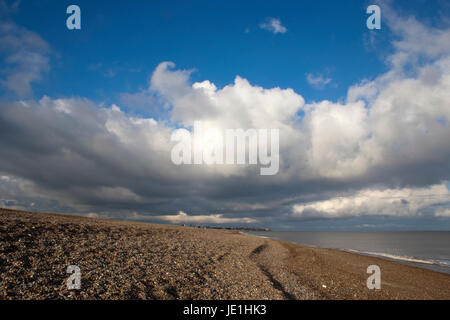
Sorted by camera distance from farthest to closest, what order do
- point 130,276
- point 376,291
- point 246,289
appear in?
1. point 376,291
2. point 246,289
3. point 130,276

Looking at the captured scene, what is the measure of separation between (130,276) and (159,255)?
648cm

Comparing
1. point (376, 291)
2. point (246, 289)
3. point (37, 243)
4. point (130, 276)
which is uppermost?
point (37, 243)

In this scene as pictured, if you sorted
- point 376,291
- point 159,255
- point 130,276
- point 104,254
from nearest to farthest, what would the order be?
1. point 130,276
2. point 104,254
3. point 376,291
4. point 159,255

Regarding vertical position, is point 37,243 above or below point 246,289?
above

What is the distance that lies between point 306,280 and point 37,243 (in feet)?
69.6
